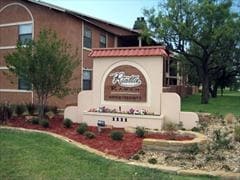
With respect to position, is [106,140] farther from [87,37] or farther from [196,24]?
[196,24]

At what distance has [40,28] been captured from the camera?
894 inches

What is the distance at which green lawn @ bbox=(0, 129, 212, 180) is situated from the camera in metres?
7.81

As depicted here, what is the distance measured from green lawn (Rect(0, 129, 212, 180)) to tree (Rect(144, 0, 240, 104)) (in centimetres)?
1764

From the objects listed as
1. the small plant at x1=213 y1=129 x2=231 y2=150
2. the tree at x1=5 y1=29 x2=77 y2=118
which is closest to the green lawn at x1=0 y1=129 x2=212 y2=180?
the small plant at x1=213 y1=129 x2=231 y2=150

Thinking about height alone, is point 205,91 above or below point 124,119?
above

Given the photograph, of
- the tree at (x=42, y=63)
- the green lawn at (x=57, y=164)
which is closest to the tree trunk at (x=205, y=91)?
the tree at (x=42, y=63)

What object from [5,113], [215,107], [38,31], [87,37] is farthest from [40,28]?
[215,107]

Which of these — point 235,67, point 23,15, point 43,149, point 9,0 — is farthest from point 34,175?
point 235,67

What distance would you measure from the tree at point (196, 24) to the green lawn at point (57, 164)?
1764 cm

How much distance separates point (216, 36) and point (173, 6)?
12.8 feet

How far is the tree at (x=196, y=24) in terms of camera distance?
25.2 meters

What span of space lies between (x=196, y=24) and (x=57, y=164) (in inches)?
783

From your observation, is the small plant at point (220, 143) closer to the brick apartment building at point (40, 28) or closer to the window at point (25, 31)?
the brick apartment building at point (40, 28)

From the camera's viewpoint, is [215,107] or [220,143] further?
[215,107]
